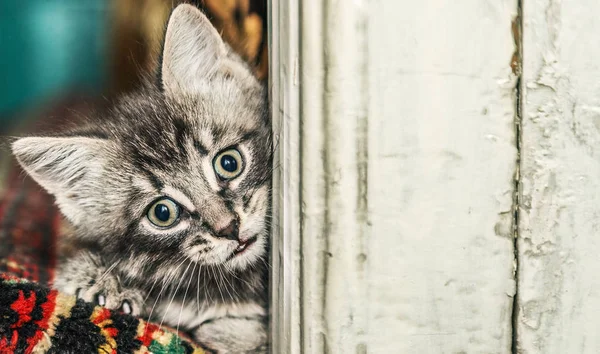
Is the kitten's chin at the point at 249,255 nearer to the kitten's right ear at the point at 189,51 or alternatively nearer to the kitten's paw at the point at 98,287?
the kitten's paw at the point at 98,287

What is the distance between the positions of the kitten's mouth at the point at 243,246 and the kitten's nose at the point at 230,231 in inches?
0.8

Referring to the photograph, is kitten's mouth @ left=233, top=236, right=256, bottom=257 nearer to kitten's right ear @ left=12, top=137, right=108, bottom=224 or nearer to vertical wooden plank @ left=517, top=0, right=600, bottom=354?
kitten's right ear @ left=12, top=137, right=108, bottom=224

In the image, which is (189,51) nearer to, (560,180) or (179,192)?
(179,192)

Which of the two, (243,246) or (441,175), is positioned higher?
(441,175)

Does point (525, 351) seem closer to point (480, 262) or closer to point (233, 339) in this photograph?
point (480, 262)

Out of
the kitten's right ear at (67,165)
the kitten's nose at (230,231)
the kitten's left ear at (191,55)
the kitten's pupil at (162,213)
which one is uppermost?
the kitten's left ear at (191,55)

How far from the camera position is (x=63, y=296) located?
0.80 metres

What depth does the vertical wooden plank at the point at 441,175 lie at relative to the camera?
67cm

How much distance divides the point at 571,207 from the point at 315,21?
0.43m

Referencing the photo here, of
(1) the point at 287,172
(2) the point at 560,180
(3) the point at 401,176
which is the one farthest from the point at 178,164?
(2) the point at 560,180

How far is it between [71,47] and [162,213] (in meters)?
0.64

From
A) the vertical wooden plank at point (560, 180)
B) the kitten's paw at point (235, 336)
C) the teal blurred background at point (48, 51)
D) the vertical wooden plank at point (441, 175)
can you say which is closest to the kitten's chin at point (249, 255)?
the kitten's paw at point (235, 336)

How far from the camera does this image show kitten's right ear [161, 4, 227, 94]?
917 millimetres

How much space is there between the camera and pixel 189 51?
98 cm
